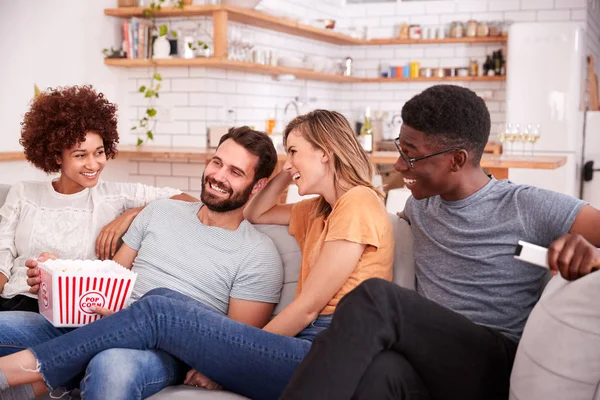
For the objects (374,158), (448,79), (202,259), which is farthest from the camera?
(448,79)

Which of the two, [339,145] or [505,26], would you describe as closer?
[339,145]

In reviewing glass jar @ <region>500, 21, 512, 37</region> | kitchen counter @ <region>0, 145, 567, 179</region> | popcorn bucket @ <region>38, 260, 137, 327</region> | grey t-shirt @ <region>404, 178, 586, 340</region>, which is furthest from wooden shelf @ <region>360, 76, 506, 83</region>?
popcorn bucket @ <region>38, 260, 137, 327</region>

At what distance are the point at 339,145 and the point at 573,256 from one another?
35.1 inches

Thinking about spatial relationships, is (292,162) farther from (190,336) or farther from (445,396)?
(445,396)

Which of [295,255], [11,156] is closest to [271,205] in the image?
[295,255]

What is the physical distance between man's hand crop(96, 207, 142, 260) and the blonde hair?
72 cm

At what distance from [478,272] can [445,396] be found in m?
0.42

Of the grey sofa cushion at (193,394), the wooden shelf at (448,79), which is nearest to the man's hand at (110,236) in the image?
the grey sofa cushion at (193,394)

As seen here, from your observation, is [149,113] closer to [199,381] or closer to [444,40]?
[444,40]

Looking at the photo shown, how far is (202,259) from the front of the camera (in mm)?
2518

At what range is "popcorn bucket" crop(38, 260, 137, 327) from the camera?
2.24 meters

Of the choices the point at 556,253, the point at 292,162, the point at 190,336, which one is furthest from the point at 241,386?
the point at 556,253

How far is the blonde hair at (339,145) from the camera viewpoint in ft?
7.82

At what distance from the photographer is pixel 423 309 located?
183 cm
